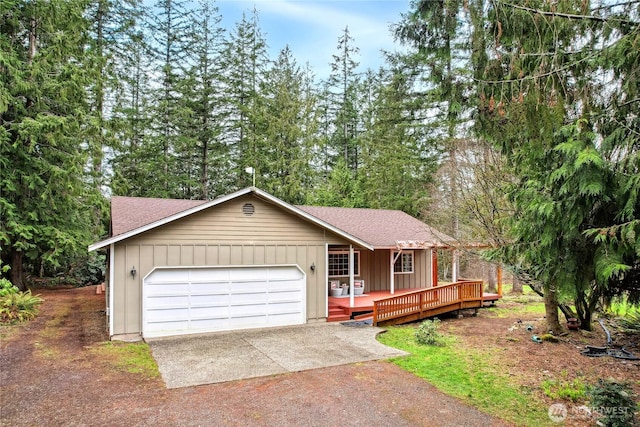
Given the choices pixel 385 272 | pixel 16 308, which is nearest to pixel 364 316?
pixel 385 272

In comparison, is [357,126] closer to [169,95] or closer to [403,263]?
[169,95]

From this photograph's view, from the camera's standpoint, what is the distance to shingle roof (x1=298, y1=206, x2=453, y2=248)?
46.1 feet

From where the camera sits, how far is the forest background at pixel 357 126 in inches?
185

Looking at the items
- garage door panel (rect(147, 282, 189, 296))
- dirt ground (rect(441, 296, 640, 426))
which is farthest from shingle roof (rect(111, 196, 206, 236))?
dirt ground (rect(441, 296, 640, 426))

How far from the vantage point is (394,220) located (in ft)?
56.6

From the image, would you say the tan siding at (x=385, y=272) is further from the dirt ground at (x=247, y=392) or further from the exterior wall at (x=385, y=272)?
the dirt ground at (x=247, y=392)

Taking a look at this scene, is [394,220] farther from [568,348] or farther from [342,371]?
[342,371]

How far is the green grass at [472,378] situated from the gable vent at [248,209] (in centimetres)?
474

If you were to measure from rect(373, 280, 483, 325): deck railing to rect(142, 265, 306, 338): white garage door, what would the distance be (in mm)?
2306

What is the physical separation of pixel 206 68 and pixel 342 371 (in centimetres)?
2139

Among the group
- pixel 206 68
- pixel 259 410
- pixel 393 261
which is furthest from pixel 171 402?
pixel 206 68

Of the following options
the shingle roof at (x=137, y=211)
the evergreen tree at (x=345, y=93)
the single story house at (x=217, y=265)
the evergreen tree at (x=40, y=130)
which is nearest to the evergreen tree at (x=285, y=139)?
the evergreen tree at (x=345, y=93)

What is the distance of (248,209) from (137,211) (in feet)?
12.7

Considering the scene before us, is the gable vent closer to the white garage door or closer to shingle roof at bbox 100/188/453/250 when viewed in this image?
shingle roof at bbox 100/188/453/250
